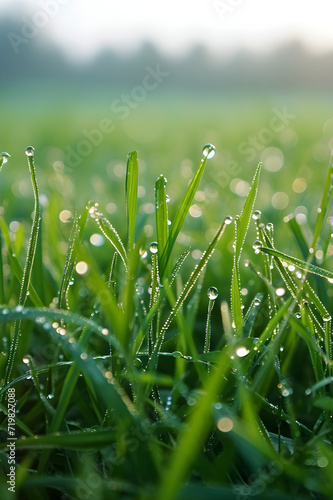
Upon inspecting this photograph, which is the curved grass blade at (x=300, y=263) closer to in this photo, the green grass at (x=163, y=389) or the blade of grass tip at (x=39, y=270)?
the green grass at (x=163, y=389)

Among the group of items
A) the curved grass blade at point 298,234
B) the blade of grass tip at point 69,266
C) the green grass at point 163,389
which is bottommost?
the green grass at point 163,389

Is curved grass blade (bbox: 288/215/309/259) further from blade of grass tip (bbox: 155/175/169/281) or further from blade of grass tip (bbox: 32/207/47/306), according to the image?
blade of grass tip (bbox: 32/207/47/306)

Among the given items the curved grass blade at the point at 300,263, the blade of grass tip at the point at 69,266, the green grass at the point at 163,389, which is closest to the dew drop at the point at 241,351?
the green grass at the point at 163,389

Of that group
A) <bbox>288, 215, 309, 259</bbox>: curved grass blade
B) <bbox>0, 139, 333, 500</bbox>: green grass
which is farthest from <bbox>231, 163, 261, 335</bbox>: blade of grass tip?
<bbox>288, 215, 309, 259</bbox>: curved grass blade

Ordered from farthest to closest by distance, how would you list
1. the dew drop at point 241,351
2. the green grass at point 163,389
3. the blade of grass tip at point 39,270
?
1. the blade of grass tip at point 39,270
2. the dew drop at point 241,351
3. the green grass at point 163,389

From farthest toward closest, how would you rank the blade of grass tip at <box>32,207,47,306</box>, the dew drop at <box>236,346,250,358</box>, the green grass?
the blade of grass tip at <box>32,207,47,306</box> < the dew drop at <box>236,346,250,358</box> < the green grass

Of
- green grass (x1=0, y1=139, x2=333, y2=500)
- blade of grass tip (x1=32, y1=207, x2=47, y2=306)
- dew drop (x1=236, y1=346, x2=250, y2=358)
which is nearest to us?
green grass (x1=0, y1=139, x2=333, y2=500)

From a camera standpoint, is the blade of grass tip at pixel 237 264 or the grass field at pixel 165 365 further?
the blade of grass tip at pixel 237 264

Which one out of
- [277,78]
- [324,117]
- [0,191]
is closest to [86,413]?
[0,191]
